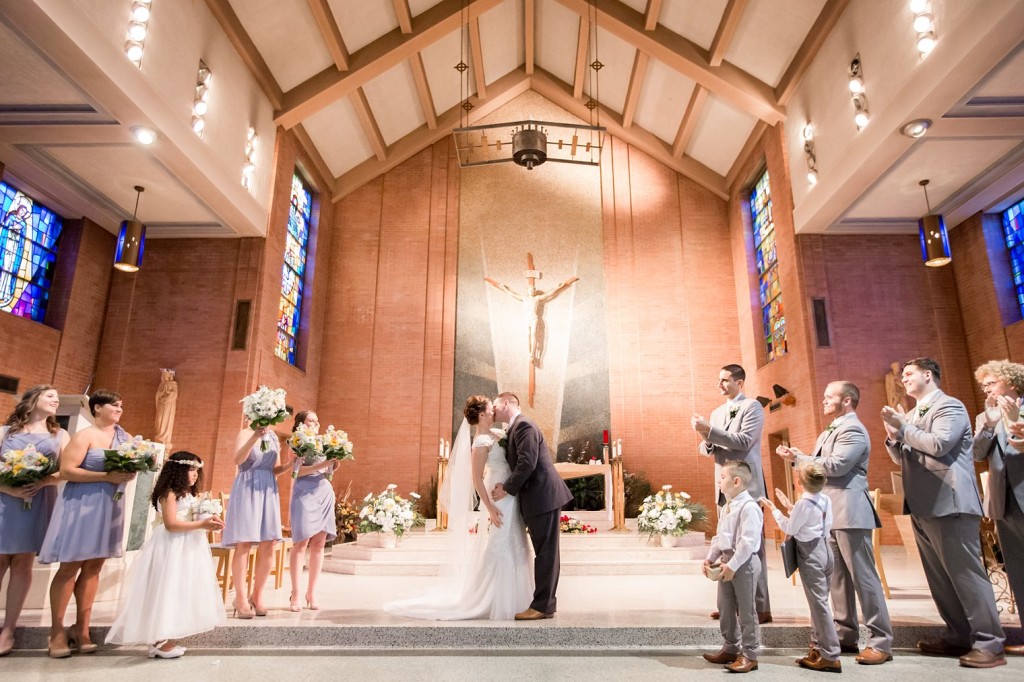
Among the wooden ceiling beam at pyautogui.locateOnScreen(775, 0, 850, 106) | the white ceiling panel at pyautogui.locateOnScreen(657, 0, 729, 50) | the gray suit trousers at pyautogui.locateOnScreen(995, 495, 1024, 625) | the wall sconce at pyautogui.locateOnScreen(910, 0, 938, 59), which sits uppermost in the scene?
the white ceiling panel at pyautogui.locateOnScreen(657, 0, 729, 50)

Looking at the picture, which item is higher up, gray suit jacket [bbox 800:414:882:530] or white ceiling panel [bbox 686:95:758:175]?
white ceiling panel [bbox 686:95:758:175]

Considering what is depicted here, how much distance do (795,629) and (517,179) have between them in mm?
10584

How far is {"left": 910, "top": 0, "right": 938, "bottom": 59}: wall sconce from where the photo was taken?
6473 millimetres

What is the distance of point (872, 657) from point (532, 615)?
1.92 m

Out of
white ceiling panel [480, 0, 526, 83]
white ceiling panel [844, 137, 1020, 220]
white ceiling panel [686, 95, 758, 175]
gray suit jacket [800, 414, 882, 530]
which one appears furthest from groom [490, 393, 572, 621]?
white ceiling panel [480, 0, 526, 83]

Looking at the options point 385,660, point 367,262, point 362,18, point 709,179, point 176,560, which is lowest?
point 385,660

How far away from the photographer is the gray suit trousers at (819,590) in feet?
10.7

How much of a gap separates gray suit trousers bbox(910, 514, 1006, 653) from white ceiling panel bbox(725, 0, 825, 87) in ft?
24.7

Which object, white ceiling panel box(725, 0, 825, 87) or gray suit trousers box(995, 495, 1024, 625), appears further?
white ceiling panel box(725, 0, 825, 87)

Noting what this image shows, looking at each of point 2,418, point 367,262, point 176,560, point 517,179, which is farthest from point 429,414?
point 176,560

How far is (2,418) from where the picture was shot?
25.7ft

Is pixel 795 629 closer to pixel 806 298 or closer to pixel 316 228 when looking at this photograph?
pixel 806 298

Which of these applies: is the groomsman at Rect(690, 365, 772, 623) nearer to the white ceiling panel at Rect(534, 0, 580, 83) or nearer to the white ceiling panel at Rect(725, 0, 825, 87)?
the white ceiling panel at Rect(725, 0, 825, 87)

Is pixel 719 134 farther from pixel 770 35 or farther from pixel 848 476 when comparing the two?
pixel 848 476
